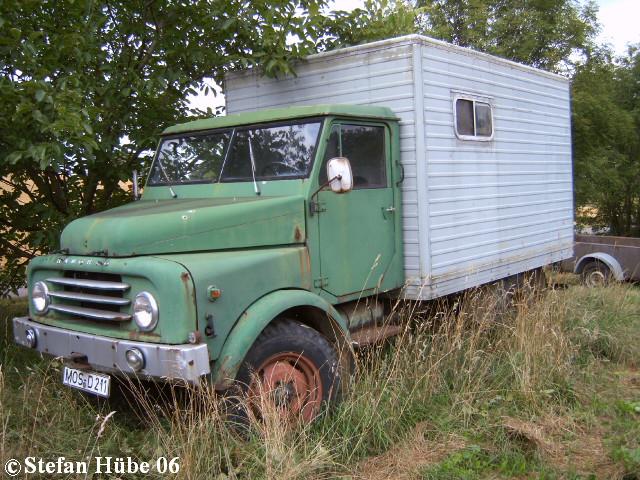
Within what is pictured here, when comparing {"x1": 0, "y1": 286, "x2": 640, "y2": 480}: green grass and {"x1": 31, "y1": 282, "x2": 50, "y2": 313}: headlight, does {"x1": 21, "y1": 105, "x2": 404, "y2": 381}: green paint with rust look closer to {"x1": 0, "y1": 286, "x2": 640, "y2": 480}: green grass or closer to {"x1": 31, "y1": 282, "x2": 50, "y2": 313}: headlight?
{"x1": 31, "y1": 282, "x2": 50, "y2": 313}: headlight

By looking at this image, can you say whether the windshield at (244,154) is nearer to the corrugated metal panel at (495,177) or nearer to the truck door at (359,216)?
the truck door at (359,216)

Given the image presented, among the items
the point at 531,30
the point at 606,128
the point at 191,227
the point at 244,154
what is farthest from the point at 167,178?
the point at 606,128

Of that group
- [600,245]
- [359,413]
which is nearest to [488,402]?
[359,413]

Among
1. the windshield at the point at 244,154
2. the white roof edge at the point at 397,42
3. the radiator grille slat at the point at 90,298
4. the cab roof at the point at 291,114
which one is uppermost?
the white roof edge at the point at 397,42

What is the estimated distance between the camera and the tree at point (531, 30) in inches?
555

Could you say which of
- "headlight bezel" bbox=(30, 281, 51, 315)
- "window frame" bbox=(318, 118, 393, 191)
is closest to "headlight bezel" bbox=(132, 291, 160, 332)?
"headlight bezel" bbox=(30, 281, 51, 315)

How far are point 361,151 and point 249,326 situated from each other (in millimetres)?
1866

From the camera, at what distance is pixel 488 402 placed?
4340 millimetres

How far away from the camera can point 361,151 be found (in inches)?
190

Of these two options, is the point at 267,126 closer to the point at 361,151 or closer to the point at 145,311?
the point at 361,151

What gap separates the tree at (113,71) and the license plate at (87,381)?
1813mm

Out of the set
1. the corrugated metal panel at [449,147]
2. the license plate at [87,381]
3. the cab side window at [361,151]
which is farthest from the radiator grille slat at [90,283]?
the corrugated metal panel at [449,147]

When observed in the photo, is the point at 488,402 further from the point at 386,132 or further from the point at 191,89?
the point at 191,89

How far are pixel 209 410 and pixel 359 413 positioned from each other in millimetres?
1015
